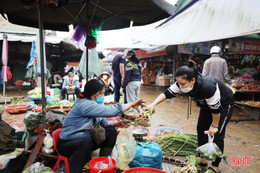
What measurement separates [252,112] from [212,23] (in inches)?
144

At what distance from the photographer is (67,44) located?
11.6 meters

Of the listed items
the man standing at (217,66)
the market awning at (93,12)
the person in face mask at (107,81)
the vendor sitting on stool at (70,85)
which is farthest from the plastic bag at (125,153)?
the vendor sitting on stool at (70,85)

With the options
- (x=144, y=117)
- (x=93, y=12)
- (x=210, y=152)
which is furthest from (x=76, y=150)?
(x=93, y=12)

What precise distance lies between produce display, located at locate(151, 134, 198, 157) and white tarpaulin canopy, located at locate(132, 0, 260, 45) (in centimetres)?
217

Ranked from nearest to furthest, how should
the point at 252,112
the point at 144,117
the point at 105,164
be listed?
1. the point at 105,164
2. the point at 144,117
3. the point at 252,112

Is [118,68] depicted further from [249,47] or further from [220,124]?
[249,47]

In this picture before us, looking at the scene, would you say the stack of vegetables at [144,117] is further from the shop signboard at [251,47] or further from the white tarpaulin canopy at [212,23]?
the shop signboard at [251,47]

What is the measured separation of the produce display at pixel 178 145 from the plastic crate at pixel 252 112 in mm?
3833

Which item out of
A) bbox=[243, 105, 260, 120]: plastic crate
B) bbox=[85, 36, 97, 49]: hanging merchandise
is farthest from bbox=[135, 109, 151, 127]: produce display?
bbox=[243, 105, 260, 120]: plastic crate

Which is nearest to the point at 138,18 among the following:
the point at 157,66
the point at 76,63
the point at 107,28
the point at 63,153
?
the point at 107,28

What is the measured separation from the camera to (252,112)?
6.37 meters

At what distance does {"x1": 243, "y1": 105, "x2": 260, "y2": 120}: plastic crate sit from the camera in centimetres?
614

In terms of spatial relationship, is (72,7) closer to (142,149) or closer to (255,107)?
(142,149)

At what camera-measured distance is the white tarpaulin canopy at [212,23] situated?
349 cm
